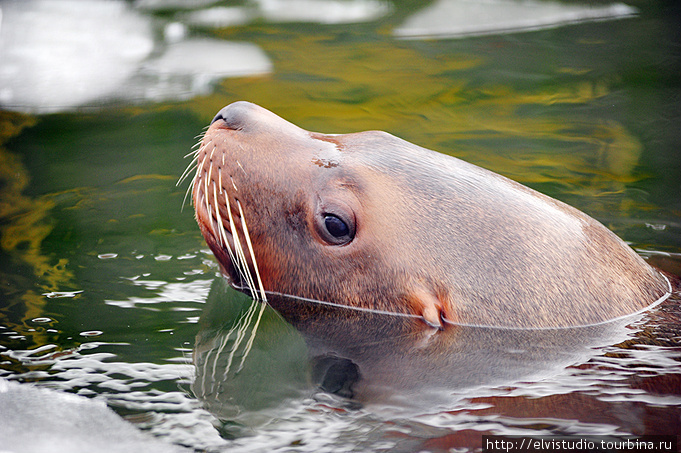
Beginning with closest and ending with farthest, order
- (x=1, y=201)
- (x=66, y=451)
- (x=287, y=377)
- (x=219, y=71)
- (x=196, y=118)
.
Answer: (x=66, y=451)
(x=287, y=377)
(x=1, y=201)
(x=196, y=118)
(x=219, y=71)

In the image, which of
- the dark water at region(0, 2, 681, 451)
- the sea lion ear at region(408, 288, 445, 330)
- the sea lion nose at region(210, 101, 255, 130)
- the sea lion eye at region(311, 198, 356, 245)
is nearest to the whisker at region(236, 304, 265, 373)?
the dark water at region(0, 2, 681, 451)

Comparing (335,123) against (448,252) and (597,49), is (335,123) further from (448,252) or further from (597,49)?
(448,252)

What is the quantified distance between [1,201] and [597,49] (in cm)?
556

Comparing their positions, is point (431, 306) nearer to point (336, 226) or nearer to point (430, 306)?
point (430, 306)

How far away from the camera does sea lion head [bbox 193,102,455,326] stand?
3338mm

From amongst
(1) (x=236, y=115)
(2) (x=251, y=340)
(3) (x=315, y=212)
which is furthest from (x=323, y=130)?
(2) (x=251, y=340)

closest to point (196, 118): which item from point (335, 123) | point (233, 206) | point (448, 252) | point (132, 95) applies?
point (132, 95)

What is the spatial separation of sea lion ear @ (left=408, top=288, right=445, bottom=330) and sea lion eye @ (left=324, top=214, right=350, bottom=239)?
0.40 meters

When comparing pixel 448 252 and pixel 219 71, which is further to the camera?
pixel 219 71

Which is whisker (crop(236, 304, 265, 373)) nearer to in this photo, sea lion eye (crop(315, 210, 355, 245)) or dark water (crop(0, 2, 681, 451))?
dark water (crop(0, 2, 681, 451))

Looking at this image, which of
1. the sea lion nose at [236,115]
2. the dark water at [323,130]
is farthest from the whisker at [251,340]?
the sea lion nose at [236,115]

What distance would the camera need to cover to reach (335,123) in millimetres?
6672

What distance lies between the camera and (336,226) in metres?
3.35

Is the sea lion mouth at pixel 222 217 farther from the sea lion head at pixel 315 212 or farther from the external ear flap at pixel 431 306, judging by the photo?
the external ear flap at pixel 431 306
